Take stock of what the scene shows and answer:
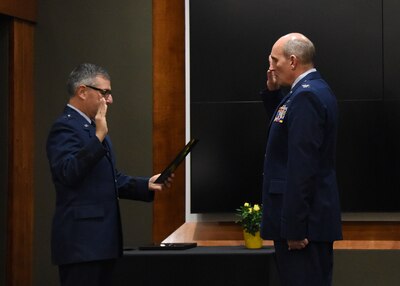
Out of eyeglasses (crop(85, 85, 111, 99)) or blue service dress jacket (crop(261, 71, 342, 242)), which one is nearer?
blue service dress jacket (crop(261, 71, 342, 242))

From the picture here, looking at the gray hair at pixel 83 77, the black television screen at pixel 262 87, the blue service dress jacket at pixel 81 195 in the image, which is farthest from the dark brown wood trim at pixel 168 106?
the blue service dress jacket at pixel 81 195

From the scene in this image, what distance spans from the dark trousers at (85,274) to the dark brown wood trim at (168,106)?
228 cm

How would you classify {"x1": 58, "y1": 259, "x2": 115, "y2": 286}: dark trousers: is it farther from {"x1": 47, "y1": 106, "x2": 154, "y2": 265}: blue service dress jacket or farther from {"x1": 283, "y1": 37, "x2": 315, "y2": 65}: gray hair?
{"x1": 283, "y1": 37, "x2": 315, "y2": 65}: gray hair

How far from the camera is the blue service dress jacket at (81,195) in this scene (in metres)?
3.35

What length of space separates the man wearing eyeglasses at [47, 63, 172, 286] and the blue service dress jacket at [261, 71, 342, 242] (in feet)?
2.13

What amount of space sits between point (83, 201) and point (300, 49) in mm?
1077

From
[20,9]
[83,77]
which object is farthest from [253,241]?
[20,9]

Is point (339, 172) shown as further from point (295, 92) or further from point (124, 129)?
point (295, 92)

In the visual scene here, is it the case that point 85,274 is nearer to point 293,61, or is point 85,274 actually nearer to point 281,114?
point 281,114

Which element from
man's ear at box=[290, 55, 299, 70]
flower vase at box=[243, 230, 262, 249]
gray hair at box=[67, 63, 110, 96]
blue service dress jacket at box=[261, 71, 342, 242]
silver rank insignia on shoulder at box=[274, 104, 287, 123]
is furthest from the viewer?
flower vase at box=[243, 230, 262, 249]

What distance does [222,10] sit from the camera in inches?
222

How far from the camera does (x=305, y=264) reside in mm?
3268

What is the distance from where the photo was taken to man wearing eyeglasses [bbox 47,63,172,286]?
3.36 metres

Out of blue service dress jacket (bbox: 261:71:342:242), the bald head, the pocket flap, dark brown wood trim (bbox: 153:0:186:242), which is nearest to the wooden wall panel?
dark brown wood trim (bbox: 153:0:186:242)
